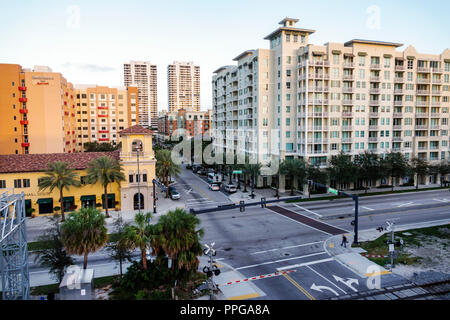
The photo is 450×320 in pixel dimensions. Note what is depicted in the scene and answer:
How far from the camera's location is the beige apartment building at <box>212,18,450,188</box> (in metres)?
60.3

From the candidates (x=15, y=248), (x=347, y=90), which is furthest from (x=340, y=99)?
(x=15, y=248)

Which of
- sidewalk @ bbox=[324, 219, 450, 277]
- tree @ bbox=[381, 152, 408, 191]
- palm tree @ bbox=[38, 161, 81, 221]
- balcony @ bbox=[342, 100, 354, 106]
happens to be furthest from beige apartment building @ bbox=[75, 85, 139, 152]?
sidewalk @ bbox=[324, 219, 450, 277]

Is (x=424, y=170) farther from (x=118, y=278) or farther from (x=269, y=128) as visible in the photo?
(x=118, y=278)

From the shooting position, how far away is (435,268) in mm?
27562

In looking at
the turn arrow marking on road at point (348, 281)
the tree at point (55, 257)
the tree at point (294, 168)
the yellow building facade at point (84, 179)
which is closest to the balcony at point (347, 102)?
the tree at point (294, 168)

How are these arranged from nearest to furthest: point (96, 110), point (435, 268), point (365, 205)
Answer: point (435, 268)
point (365, 205)
point (96, 110)

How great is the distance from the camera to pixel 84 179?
46.3 meters

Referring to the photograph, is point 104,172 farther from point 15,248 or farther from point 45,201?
point 15,248

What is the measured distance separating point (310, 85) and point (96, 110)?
76758mm

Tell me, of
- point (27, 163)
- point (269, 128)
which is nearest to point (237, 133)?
point (269, 128)

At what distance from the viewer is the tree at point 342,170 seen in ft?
186

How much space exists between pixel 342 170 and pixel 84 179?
1642 inches

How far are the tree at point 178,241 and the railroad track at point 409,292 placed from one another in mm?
10195

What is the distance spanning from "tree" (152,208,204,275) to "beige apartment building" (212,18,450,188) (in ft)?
134
